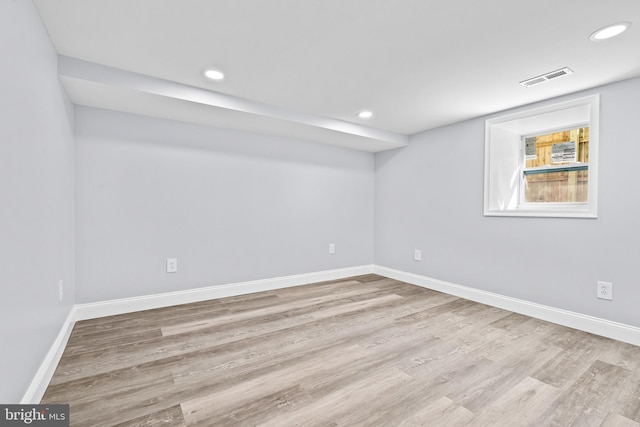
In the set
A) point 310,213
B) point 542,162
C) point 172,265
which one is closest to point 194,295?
point 172,265

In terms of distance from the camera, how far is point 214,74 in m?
2.19

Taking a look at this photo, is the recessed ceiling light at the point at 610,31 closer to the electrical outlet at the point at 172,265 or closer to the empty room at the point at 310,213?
the empty room at the point at 310,213

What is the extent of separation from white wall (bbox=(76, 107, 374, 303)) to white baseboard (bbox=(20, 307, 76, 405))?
20.9 inches


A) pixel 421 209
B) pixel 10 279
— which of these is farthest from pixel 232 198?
pixel 421 209

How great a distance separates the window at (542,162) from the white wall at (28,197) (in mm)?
3574

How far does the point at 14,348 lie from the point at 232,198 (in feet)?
7.11

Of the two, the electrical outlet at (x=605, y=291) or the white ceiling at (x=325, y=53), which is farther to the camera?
the electrical outlet at (x=605, y=291)

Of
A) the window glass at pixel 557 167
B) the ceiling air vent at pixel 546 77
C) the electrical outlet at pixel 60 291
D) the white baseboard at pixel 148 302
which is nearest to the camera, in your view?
the white baseboard at pixel 148 302

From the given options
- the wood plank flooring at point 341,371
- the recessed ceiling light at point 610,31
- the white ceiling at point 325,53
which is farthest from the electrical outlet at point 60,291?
the recessed ceiling light at point 610,31

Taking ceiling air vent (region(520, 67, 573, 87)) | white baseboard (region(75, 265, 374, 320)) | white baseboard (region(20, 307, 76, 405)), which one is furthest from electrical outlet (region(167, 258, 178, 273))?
ceiling air vent (region(520, 67, 573, 87))

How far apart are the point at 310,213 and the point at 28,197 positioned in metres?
2.76

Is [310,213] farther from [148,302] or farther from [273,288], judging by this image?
[148,302]

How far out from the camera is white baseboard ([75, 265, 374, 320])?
254 centimetres

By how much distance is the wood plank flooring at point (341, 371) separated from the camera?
1.38m
